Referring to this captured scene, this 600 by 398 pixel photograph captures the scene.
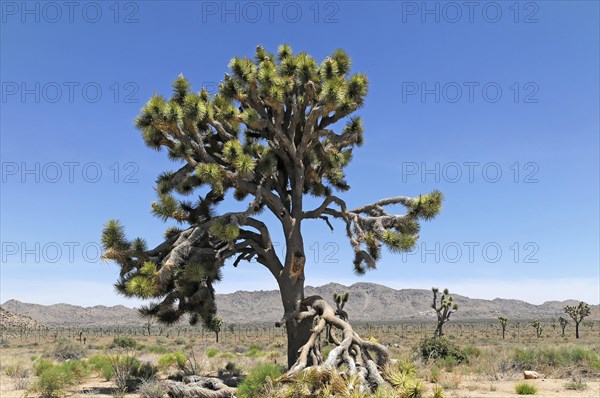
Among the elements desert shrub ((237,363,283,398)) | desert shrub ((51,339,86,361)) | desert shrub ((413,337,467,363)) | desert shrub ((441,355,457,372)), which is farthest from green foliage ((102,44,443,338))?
desert shrub ((51,339,86,361))

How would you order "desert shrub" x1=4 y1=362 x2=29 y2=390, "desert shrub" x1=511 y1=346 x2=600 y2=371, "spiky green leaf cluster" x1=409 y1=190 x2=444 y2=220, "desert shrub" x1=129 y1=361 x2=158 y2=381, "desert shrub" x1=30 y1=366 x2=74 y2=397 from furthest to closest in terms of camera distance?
1. "desert shrub" x1=511 y1=346 x2=600 y2=371
2. "desert shrub" x1=129 y1=361 x2=158 y2=381
3. "desert shrub" x1=4 y1=362 x2=29 y2=390
4. "desert shrub" x1=30 y1=366 x2=74 y2=397
5. "spiky green leaf cluster" x1=409 y1=190 x2=444 y2=220

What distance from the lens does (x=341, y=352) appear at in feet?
31.0

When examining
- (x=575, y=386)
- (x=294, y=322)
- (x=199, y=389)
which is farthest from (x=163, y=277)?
(x=575, y=386)

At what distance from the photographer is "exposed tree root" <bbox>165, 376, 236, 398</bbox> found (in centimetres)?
1007

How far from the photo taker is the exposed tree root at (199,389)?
33.0ft

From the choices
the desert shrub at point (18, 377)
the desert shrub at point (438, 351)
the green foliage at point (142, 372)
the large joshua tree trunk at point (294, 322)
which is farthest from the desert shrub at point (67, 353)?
the large joshua tree trunk at point (294, 322)

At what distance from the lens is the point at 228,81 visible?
483 inches

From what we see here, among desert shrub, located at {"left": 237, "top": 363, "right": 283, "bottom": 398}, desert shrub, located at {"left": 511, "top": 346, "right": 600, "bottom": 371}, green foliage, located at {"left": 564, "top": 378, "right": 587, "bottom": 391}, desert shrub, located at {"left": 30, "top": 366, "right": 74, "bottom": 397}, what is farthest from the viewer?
desert shrub, located at {"left": 511, "top": 346, "right": 600, "bottom": 371}

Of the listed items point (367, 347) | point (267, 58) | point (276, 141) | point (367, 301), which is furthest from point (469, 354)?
point (367, 301)

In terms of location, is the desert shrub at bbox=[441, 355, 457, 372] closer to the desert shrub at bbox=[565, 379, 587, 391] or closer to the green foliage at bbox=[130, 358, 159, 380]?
the desert shrub at bbox=[565, 379, 587, 391]

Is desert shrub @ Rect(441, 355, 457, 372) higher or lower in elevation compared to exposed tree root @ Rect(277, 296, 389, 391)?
lower

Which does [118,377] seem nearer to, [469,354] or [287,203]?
[287,203]

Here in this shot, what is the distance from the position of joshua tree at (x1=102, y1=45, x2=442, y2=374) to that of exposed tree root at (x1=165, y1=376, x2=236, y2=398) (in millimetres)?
1641

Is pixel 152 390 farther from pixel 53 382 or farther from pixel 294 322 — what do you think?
pixel 294 322
